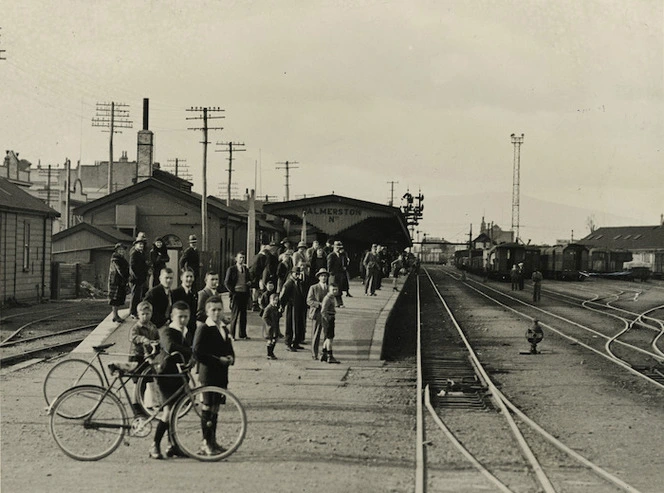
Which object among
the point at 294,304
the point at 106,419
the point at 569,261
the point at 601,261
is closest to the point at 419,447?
Result: the point at 106,419

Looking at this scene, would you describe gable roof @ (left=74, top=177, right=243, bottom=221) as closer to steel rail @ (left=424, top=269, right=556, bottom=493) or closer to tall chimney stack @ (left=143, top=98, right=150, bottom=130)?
tall chimney stack @ (left=143, top=98, right=150, bottom=130)

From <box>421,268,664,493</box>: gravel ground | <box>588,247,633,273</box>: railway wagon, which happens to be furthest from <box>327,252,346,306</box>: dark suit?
<box>588,247,633,273</box>: railway wagon

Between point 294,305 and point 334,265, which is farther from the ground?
point 334,265

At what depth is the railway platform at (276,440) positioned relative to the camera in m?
6.51

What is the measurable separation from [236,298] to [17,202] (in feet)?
53.9

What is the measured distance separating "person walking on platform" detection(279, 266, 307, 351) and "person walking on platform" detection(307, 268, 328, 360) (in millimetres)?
493

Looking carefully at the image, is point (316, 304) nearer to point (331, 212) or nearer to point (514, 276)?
point (331, 212)

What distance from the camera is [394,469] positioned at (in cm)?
724

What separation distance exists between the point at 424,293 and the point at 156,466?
34653 mm

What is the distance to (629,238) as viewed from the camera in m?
94.2

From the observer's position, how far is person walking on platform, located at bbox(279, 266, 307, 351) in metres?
14.3

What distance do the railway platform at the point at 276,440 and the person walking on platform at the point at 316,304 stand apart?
12.9 inches

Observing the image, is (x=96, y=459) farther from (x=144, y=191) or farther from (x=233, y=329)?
(x=144, y=191)

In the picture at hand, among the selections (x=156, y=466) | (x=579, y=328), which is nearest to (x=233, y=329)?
(x=156, y=466)
